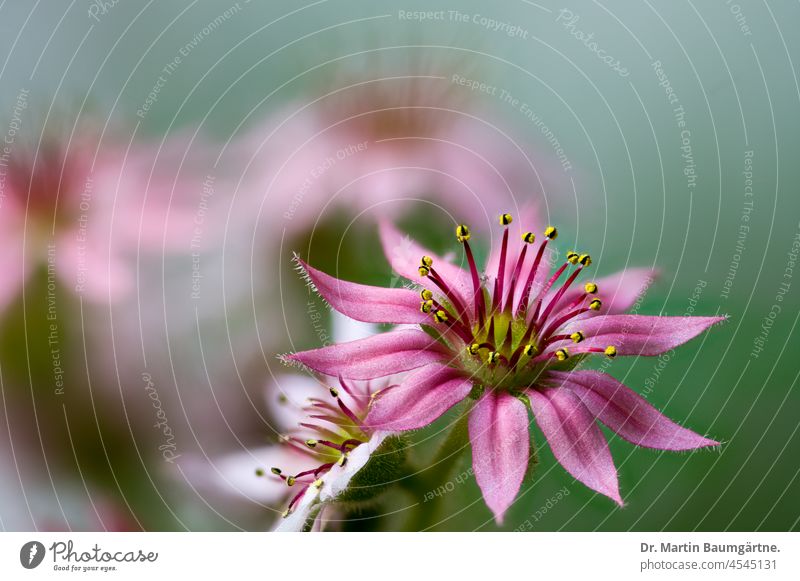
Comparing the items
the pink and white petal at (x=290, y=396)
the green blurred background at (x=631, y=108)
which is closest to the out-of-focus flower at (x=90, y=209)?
the green blurred background at (x=631, y=108)

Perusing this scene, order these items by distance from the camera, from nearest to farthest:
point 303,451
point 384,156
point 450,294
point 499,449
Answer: point 499,449 → point 450,294 → point 303,451 → point 384,156

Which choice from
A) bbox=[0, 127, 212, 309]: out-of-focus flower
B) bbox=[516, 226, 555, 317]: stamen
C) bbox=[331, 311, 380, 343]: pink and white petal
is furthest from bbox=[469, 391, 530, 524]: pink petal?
bbox=[0, 127, 212, 309]: out-of-focus flower

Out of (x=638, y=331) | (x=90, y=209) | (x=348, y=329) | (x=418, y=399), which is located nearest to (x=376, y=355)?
(x=418, y=399)

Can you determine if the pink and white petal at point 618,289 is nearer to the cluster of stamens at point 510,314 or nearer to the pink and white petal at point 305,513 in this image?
the cluster of stamens at point 510,314

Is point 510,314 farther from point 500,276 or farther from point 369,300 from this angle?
point 369,300

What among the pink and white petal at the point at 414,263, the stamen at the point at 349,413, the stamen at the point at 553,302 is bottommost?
the stamen at the point at 349,413

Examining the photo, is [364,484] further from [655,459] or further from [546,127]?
[546,127]
